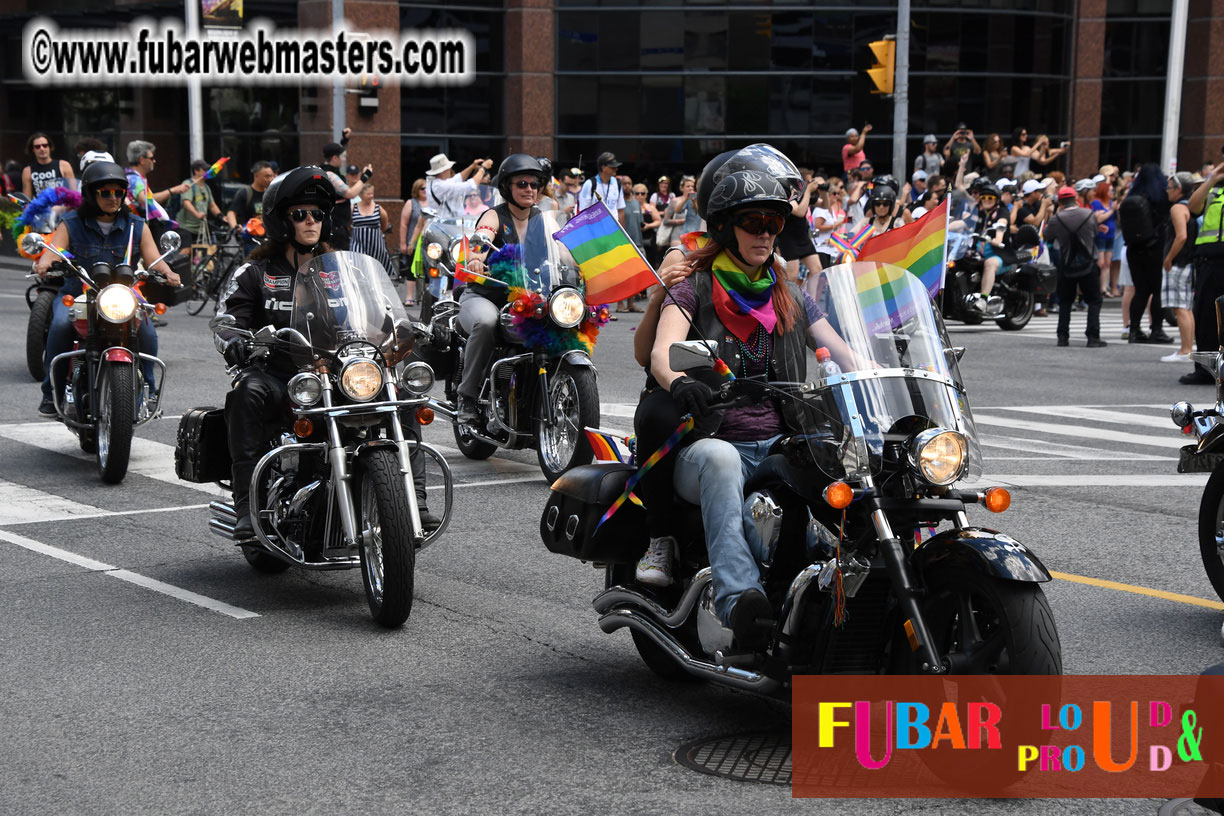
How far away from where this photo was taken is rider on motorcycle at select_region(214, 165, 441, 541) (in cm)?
716

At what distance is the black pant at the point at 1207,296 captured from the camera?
1452 centimetres

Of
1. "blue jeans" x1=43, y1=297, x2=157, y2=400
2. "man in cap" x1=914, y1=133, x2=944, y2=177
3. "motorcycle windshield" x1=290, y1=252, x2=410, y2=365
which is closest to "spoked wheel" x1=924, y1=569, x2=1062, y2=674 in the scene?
"motorcycle windshield" x1=290, y1=252, x2=410, y2=365

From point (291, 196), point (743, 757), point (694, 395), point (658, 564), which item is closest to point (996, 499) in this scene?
point (694, 395)

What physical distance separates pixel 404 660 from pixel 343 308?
1.72 meters

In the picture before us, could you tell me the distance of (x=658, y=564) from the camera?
5441 mm

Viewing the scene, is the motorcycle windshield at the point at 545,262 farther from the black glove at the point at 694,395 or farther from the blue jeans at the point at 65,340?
the black glove at the point at 694,395

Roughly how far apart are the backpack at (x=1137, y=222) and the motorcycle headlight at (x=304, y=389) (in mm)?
13984

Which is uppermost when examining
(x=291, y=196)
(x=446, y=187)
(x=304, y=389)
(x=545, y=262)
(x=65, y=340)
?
(x=446, y=187)

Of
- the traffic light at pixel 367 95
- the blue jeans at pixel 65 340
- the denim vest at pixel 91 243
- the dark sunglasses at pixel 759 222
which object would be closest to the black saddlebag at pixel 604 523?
the dark sunglasses at pixel 759 222

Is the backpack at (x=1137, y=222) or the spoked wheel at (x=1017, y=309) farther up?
the backpack at (x=1137, y=222)

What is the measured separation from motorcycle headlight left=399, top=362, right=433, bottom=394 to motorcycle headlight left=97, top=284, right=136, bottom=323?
3881 millimetres

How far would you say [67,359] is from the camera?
10617mm

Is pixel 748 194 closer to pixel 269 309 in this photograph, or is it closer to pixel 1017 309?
pixel 269 309

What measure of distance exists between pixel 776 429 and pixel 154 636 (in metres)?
2.86
